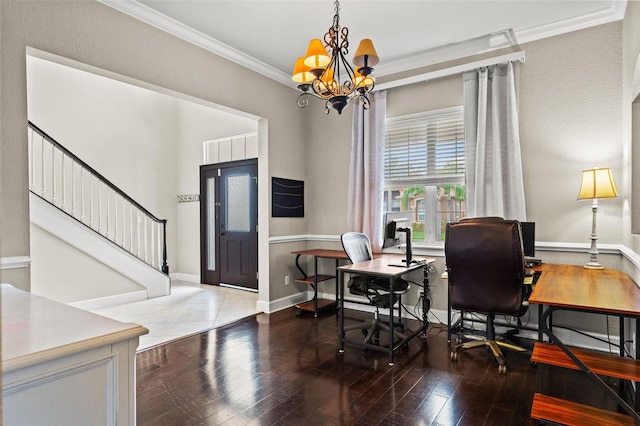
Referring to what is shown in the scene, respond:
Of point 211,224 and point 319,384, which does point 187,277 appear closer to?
point 211,224

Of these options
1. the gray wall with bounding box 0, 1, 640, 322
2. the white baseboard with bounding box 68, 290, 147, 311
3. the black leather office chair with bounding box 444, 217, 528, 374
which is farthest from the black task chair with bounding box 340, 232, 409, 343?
the white baseboard with bounding box 68, 290, 147, 311

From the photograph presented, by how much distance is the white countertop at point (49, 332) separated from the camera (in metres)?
0.93

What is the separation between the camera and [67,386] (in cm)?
99

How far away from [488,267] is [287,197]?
2.71m

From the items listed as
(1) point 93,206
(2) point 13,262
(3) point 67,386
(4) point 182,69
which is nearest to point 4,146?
(2) point 13,262

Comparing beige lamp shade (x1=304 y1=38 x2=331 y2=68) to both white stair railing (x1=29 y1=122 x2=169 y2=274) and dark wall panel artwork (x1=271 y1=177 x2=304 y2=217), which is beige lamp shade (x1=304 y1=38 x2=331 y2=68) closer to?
dark wall panel artwork (x1=271 y1=177 x2=304 y2=217)

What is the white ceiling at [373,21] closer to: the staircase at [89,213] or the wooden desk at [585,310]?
the wooden desk at [585,310]

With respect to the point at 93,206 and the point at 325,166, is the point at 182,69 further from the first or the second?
the point at 93,206

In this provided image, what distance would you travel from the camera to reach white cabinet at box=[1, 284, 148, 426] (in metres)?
0.91

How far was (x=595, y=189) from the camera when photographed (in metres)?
2.91

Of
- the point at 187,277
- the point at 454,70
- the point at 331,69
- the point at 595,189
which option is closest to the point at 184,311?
the point at 187,277

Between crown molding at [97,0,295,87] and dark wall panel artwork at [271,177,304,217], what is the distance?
1.33 m

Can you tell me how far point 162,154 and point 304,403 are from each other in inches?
217

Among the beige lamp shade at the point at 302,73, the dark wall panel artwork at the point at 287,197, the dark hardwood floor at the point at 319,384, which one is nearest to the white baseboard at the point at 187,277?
the dark wall panel artwork at the point at 287,197
